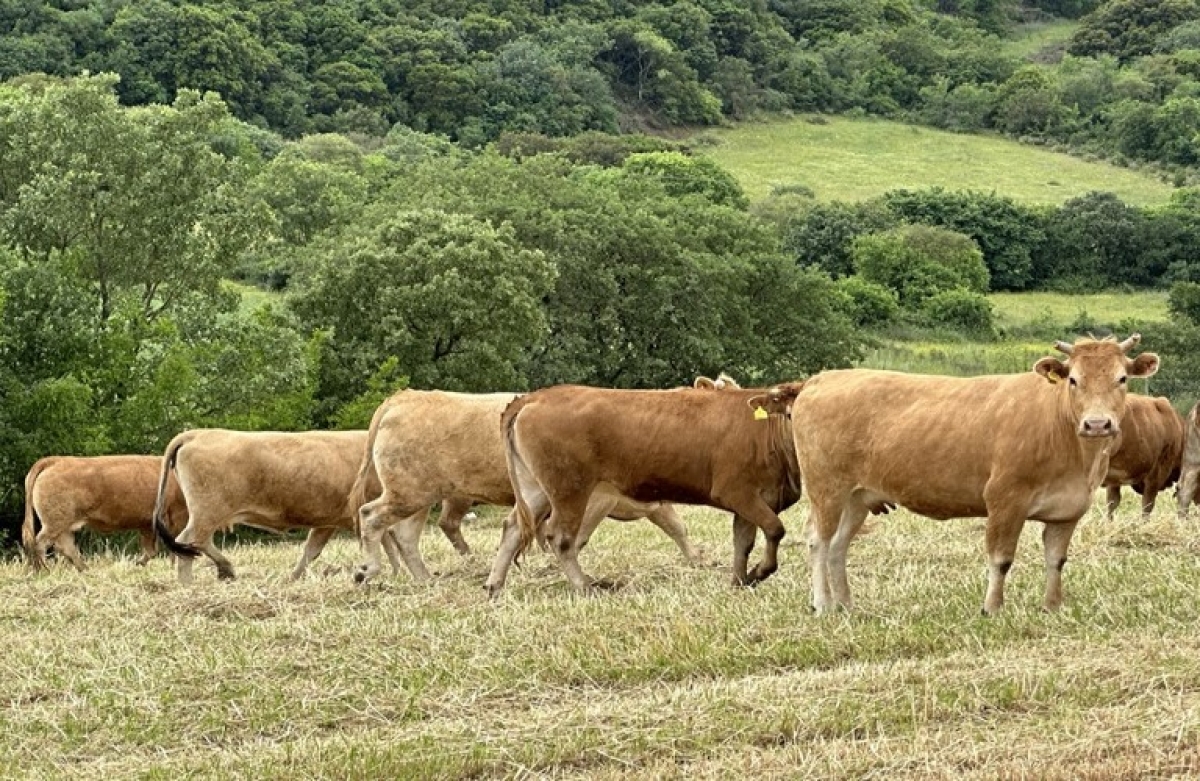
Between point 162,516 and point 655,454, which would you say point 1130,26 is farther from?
point 655,454

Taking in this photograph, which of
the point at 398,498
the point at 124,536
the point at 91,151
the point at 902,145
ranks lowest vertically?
the point at 902,145

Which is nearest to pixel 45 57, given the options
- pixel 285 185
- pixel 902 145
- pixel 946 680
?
pixel 285 185

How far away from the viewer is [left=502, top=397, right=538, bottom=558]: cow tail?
14.4 meters

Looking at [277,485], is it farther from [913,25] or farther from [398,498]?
[913,25]

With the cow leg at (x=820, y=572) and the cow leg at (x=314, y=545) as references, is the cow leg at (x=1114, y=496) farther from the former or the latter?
the cow leg at (x=314, y=545)

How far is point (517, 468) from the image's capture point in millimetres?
14594

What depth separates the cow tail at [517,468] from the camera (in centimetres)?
1438

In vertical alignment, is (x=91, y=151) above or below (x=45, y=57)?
above

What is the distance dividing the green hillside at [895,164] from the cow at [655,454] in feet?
296

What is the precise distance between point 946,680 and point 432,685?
302 cm

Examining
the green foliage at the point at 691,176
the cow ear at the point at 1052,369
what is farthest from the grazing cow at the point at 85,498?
the green foliage at the point at 691,176

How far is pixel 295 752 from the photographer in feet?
28.9

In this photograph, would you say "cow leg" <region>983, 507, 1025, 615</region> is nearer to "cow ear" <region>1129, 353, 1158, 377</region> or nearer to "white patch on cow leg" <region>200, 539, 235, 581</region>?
"cow ear" <region>1129, 353, 1158, 377</region>

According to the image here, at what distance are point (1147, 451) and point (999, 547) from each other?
8714 millimetres
